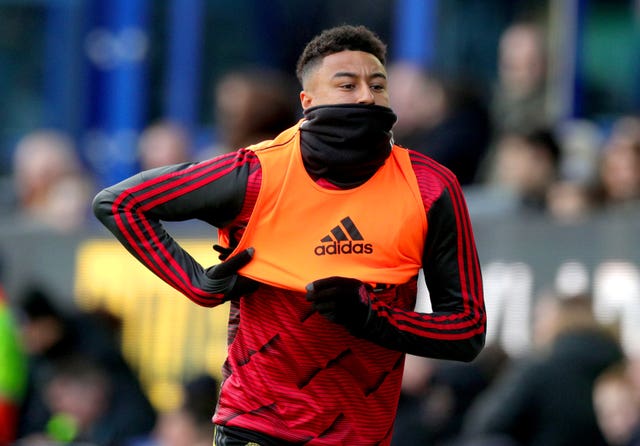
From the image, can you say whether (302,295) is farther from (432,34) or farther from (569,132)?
(432,34)

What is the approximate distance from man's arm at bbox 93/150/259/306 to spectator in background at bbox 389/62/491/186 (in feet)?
13.5

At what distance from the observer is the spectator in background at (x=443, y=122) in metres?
8.04

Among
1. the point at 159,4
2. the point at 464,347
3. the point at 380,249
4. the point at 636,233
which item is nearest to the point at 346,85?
the point at 380,249

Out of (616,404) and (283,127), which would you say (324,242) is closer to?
(283,127)

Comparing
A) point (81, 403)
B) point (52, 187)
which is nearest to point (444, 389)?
point (81, 403)

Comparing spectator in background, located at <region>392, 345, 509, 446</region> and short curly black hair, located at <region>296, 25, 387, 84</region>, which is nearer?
short curly black hair, located at <region>296, 25, 387, 84</region>

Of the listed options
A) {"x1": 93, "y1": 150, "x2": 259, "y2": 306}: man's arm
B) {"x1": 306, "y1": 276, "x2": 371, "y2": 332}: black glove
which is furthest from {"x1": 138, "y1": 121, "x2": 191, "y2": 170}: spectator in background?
{"x1": 306, "y1": 276, "x2": 371, "y2": 332}: black glove

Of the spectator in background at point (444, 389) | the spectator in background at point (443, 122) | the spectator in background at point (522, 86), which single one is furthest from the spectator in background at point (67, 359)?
the spectator in background at point (522, 86)

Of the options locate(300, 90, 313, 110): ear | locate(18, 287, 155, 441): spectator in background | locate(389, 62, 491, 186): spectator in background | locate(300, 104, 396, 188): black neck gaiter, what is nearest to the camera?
locate(300, 104, 396, 188): black neck gaiter

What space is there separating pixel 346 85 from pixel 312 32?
288 inches

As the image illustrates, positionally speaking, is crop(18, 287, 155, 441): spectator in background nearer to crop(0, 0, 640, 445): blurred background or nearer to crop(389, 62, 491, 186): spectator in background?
crop(0, 0, 640, 445): blurred background

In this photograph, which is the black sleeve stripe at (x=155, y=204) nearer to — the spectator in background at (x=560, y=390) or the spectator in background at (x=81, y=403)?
the spectator in background at (x=560, y=390)

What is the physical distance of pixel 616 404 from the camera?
6953 millimetres

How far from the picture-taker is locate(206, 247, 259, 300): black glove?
383 centimetres
